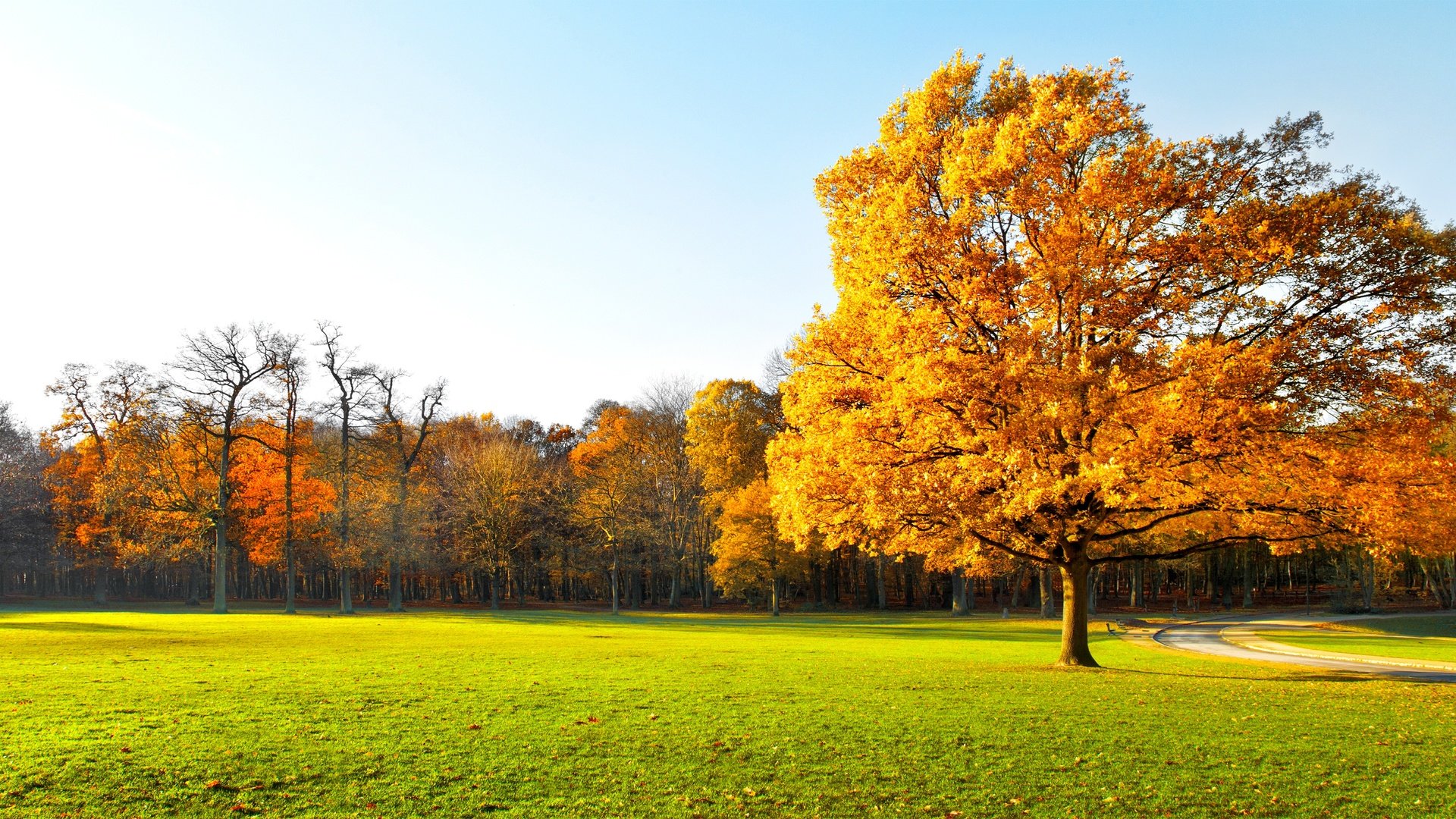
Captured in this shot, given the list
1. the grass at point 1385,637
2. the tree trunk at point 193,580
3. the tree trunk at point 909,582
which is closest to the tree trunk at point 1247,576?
the grass at point 1385,637

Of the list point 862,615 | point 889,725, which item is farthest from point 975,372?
point 862,615

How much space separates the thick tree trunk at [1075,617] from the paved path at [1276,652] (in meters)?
6.80

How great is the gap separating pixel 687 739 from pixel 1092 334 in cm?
1045

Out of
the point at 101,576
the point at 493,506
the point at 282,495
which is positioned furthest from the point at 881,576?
the point at 101,576

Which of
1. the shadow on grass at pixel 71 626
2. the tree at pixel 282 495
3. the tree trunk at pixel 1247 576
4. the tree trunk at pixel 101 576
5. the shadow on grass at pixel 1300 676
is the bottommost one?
the tree trunk at pixel 1247 576

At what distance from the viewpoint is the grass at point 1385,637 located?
2897 cm

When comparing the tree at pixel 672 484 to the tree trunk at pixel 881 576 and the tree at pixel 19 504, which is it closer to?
the tree trunk at pixel 881 576

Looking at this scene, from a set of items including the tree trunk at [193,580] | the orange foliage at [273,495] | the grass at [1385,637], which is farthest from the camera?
the tree trunk at [193,580]

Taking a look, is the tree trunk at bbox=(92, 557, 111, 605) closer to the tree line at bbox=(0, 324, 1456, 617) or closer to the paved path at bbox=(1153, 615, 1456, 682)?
the tree line at bbox=(0, 324, 1456, 617)

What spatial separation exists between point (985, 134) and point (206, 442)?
158 feet

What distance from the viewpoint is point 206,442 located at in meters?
50.3

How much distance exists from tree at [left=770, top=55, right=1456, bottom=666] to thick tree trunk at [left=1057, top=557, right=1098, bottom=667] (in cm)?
132

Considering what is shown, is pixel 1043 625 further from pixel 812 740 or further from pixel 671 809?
pixel 671 809

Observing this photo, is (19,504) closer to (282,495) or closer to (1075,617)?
(282,495)
